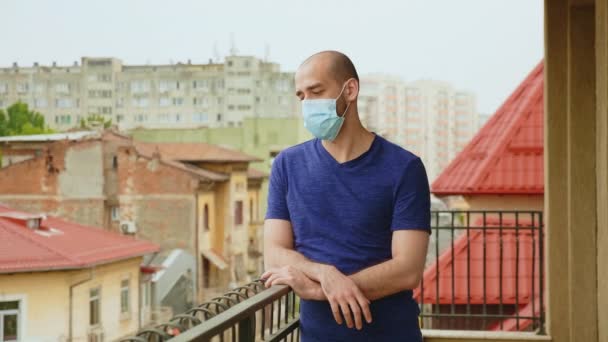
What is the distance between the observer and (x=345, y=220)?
2125 mm

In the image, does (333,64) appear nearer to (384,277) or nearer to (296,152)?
(296,152)

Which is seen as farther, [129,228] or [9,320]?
[129,228]

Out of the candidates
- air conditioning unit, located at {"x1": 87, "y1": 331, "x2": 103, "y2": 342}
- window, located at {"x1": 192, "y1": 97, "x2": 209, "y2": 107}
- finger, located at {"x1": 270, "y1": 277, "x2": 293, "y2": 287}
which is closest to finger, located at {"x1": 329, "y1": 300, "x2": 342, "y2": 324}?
finger, located at {"x1": 270, "y1": 277, "x2": 293, "y2": 287}

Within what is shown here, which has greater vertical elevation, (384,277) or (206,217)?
(384,277)

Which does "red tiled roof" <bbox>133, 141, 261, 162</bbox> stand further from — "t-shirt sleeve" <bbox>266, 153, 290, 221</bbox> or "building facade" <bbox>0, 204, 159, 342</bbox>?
"t-shirt sleeve" <bbox>266, 153, 290, 221</bbox>

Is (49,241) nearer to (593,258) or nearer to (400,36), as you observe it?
(593,258)

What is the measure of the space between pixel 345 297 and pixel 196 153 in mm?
42534

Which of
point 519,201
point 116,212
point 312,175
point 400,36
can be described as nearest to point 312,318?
point 312,175

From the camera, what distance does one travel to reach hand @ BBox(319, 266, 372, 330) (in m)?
2.08

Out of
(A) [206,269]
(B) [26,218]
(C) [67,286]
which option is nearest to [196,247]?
(A) [206,269]

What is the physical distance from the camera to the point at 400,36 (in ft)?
339

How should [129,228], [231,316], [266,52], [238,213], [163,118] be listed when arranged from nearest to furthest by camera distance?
[231,316] < [129,228] < [238,213] < [163,118] < [266,52]

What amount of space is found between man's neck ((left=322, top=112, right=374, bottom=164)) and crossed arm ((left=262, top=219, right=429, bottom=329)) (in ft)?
0.75

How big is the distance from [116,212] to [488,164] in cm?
3138
